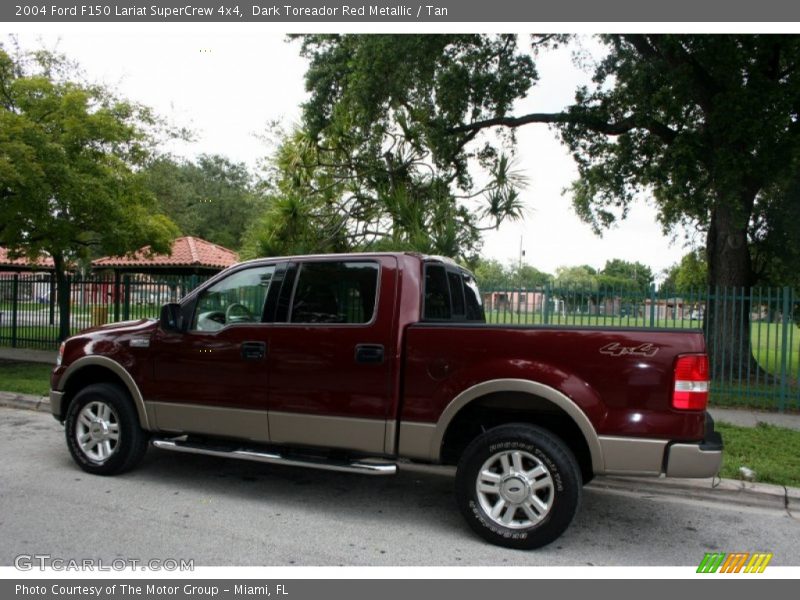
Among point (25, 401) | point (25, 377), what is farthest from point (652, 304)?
point (25, 377)

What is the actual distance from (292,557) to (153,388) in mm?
2257

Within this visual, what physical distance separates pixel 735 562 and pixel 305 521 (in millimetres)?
2983

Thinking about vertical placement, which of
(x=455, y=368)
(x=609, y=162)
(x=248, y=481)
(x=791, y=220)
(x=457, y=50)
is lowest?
(x=248, y=481)

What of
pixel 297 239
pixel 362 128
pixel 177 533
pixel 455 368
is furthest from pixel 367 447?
pixel 362 128

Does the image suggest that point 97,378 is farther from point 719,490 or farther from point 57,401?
point 719,490

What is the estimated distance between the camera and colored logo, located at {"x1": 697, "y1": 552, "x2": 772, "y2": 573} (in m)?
4.20

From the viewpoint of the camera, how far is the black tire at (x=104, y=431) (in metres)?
5.73

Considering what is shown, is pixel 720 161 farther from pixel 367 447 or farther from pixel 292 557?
pixel 292 557

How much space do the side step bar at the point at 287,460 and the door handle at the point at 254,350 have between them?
76 cm

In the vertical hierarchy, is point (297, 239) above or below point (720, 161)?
below

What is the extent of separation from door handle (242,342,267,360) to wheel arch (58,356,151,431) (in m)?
1.17

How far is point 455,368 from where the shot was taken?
14.9 ft

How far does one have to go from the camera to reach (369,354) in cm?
480

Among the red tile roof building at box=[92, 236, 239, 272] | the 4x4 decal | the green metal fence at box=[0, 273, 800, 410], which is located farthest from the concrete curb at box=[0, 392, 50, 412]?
the red tile roof building at box=[92, 236, 239, 272]
